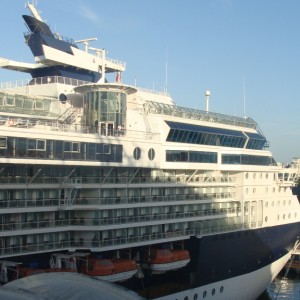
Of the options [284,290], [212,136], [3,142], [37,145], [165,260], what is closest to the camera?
[3,142]

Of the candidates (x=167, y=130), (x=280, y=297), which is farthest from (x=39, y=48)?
(x=280, y=297)

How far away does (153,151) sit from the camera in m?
25.5

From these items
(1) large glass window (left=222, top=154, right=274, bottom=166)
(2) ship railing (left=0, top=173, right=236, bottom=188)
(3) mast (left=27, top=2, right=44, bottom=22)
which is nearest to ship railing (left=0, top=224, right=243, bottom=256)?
(2) ship railing (left=0, top=173, right=236, bottom=188)

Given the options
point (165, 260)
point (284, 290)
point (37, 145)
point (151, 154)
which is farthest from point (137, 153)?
point (284, 290)

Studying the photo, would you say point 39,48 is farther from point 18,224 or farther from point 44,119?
point 18,224

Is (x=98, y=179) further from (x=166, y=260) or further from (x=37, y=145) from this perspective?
→ (x=166, y=260)

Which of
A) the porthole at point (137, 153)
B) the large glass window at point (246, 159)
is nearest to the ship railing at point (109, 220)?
the porthole at point (137, 153)

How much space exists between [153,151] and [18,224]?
8.13m

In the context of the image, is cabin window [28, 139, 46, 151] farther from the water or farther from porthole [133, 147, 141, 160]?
the water

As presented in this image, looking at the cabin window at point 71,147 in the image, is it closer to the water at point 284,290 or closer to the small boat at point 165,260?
the small boat at point 165,260

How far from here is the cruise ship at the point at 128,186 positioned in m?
20.8

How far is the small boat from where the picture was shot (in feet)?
82.0

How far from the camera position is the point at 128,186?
78.8ft

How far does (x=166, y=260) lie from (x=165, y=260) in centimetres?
5
